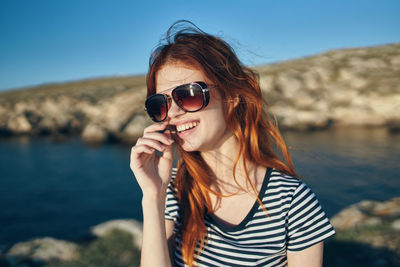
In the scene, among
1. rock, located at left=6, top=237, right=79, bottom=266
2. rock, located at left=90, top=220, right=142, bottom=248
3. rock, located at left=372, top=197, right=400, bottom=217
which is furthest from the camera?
rock, located at left=372, top=197, right=400, bottom=217

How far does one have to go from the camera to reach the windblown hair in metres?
1.99

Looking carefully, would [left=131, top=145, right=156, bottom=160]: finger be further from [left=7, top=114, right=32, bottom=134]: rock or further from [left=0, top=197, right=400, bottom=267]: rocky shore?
[left=7, top=114, right=32, bottom=134]: rock

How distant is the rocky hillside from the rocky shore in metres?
17.9

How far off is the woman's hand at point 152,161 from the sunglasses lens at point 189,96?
0.22 meters

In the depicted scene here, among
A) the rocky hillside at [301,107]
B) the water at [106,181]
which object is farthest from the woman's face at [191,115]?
the rocky hillside at [301,107]

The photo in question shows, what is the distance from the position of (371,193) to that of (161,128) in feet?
32.0

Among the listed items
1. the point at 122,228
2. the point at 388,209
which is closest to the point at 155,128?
the point at 122,228

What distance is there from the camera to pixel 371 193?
9188 millimetres

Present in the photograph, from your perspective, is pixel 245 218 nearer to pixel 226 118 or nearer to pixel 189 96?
pixel 226 118

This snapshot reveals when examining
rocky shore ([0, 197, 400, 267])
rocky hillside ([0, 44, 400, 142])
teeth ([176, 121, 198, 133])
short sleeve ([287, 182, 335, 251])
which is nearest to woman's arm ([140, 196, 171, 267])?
teeth ([176, 121, 198, 133])

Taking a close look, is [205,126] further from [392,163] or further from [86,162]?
[86,162]

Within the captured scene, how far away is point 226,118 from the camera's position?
2.21m

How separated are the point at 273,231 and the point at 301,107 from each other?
25.1m

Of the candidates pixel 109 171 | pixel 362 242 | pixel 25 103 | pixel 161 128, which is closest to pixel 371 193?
pixel 362 242
